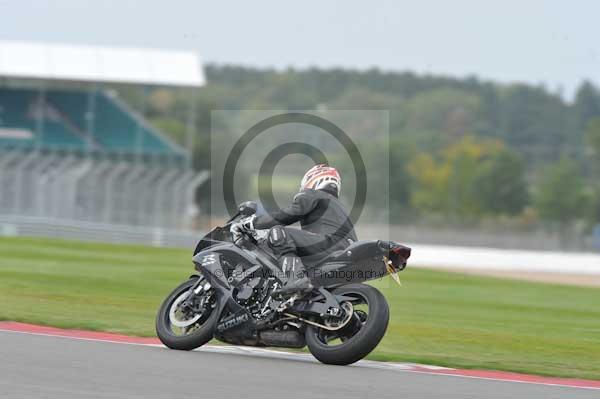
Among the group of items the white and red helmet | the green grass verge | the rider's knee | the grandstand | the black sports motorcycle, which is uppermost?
the grandstand

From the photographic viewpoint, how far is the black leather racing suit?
29.5 feet

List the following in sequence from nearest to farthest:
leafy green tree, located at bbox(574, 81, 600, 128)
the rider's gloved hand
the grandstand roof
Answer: the rider's gloved hand, the grandstand roof, leafy green tree, located at bbox(574, 81, 600, 128)

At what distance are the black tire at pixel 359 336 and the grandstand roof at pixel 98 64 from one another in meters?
42.5

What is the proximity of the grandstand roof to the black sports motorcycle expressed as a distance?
1634 inches

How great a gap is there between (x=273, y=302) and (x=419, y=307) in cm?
904

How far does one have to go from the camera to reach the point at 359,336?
8430mm

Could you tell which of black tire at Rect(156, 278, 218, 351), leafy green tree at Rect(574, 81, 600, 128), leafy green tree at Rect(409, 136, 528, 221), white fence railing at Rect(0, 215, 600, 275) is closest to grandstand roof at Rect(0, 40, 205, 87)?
white fence railing at Rect(0, 215, 600, 275)

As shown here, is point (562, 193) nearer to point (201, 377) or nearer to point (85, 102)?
point (85, 102)

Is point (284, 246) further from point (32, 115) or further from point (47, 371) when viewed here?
point (32, 115)

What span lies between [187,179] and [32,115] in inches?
609

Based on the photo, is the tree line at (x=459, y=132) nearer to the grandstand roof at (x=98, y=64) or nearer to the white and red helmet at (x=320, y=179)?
the grandstand roof at (x=98, y=64)

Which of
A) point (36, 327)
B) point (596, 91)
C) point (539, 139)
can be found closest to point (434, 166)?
point (539, 139)

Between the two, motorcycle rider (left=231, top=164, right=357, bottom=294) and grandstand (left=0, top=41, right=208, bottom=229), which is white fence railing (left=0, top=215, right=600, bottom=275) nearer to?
grandstand (left=0, top=41, right=208, bottom=229)

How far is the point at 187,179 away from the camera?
36781 millimetres
